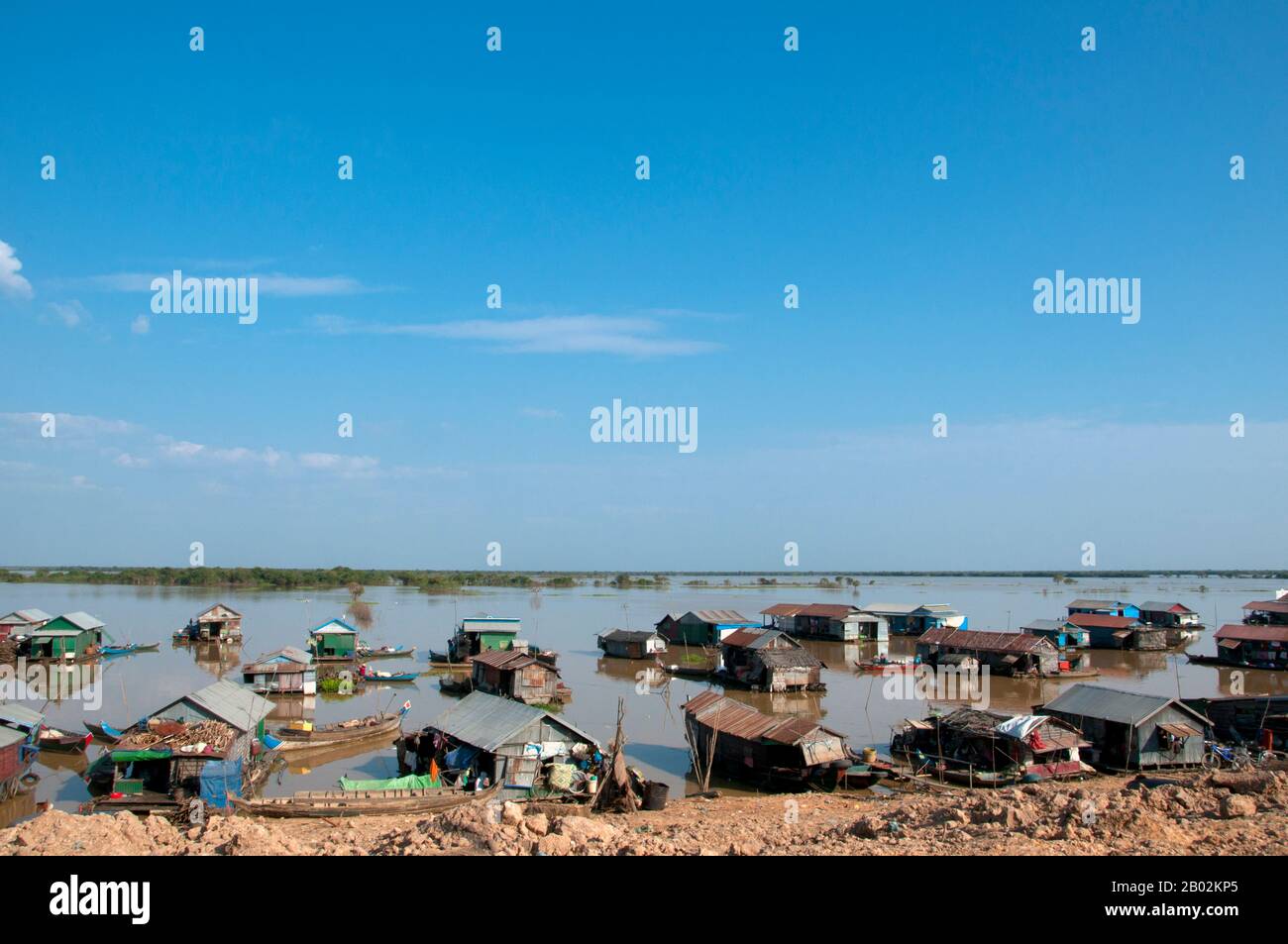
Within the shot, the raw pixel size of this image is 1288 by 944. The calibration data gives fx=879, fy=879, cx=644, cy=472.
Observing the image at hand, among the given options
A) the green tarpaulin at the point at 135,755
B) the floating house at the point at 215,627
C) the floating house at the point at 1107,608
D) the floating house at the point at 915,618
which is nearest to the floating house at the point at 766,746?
the green tarpaulin at the point at 135,755

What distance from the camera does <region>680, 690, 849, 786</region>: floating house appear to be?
778 inches

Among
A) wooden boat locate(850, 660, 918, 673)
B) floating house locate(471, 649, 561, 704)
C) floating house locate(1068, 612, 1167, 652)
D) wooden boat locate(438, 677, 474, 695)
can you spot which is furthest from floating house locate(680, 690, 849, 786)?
floating house locate(1068, 612, 1167, 652)

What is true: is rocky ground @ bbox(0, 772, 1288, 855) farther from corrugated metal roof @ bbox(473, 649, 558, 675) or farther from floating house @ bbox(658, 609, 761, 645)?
floating house @ bbox(658, 609, 761, 645)

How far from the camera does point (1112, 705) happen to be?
22.2 meters

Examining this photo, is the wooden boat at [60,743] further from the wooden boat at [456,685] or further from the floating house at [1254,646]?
the floating house at [1254,646]

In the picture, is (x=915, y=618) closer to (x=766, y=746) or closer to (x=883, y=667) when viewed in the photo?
(x=883, y=667)

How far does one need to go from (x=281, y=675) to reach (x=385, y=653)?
12.0 m

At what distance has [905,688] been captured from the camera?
3538cm

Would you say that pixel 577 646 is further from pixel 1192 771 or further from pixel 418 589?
pixel 418 589

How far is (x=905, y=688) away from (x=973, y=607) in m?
47.2

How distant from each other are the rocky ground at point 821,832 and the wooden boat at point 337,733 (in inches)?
314

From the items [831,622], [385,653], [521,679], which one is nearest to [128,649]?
[385,653]

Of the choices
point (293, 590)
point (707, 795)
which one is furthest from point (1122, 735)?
point (293, 590)

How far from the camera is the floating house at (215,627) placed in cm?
4825
